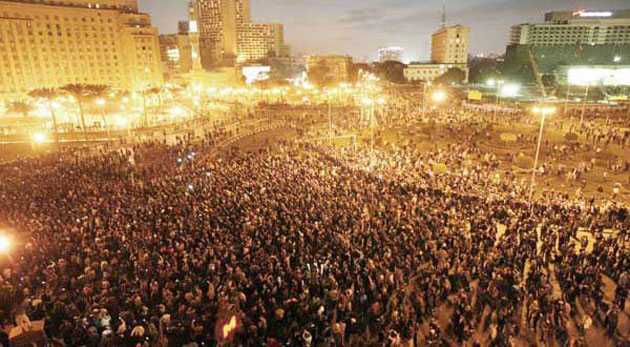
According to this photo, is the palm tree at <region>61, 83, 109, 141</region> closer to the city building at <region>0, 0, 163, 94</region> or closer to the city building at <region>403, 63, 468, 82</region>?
the city building at <region>0, 0, 163, 94</region>

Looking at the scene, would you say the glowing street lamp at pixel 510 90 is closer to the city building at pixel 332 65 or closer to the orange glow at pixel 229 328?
the city building at pixel 332 65

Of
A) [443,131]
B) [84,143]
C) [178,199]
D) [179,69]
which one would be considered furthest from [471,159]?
[179,69]

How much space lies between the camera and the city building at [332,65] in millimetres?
133462

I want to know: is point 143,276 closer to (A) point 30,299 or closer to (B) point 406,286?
(A) point 30,299

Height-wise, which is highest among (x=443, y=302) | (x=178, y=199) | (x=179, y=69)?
(x=179, y=69)

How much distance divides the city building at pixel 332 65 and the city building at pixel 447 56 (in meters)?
24.4

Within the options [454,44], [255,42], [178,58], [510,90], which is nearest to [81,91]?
[510,90]

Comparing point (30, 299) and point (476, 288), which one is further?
point (476, 288)

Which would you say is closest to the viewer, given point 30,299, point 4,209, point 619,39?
point 30,299

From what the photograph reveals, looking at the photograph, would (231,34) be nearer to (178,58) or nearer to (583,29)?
(178,58)

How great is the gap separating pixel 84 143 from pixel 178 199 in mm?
27829

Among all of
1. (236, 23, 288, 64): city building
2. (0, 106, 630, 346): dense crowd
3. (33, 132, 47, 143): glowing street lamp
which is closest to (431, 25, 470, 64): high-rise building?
(236, 23, 288, 64): city building

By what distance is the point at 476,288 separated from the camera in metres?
11.4

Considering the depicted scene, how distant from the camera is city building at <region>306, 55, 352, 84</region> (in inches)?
5254
